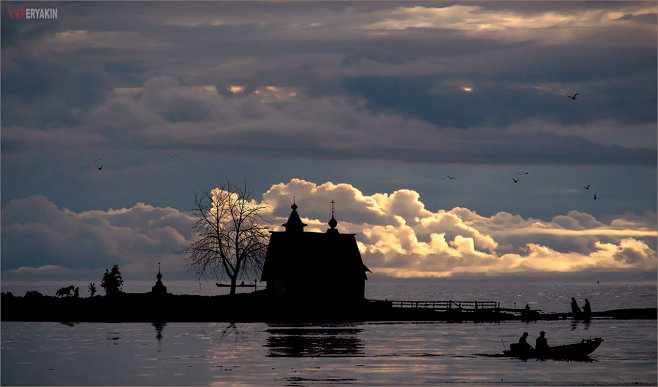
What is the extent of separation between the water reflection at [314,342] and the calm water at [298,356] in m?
0.07

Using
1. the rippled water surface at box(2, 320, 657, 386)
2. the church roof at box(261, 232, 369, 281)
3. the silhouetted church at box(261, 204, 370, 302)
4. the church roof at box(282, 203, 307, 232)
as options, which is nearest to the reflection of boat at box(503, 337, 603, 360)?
the rippled water surface at box(2, 320, 657, 386)

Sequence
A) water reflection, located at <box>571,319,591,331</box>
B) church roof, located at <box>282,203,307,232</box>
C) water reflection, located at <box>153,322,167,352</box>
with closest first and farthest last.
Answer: water reflection, located at <box>153,322,167,352</box> < water reflection, located at <box>571,319,591,331</box> < church roof, located at <box>282,203,307,232</box>

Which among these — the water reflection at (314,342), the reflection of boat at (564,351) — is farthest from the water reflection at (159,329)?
the reflection of boat at (564,351)

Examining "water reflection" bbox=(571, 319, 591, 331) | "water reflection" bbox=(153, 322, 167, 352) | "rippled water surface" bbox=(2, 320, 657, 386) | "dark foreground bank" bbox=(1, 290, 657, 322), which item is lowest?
"rippled water surface" bbox=(2, 320, 657, 386)

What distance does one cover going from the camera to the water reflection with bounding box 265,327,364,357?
60125mm

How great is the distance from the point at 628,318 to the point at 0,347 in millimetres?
61718

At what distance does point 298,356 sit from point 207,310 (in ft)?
109

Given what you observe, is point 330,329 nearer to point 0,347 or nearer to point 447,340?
point 447,340

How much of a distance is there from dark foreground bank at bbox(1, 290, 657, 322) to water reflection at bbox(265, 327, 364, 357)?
29.8 feet

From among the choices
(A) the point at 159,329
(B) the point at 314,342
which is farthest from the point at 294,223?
(B) the point at 314,342

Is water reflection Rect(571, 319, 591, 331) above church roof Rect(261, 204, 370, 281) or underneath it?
underneath

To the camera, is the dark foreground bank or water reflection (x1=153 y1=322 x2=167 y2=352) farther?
the dark foreground bank

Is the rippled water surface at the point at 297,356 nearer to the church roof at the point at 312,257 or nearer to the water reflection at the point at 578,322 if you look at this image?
the water reflection at the point at 578,322

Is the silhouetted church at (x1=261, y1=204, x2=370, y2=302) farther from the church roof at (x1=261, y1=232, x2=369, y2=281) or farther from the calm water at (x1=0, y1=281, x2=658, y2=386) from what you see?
the calm water at (x1=0, y1=281, x2=658, y2=386)
